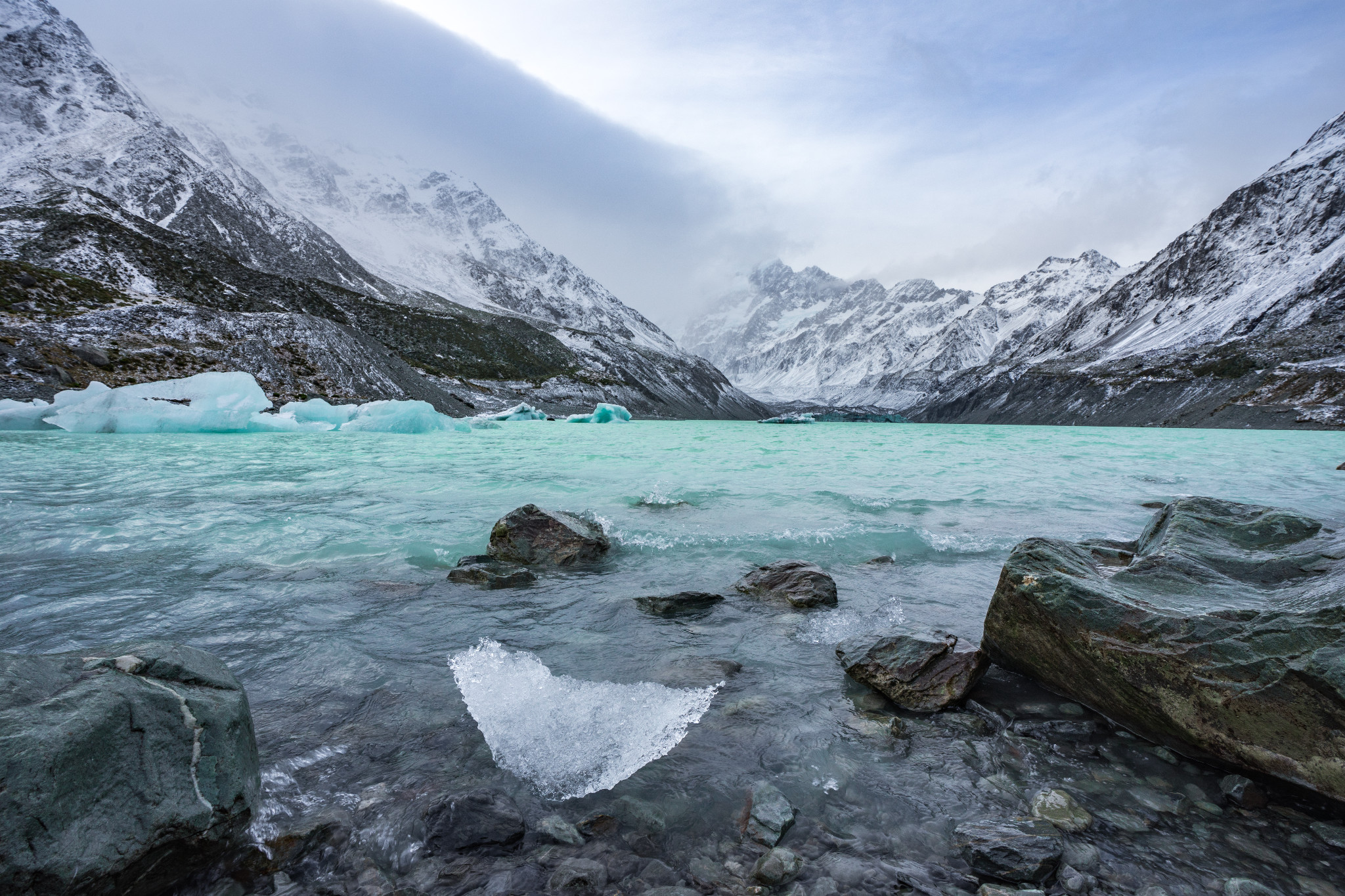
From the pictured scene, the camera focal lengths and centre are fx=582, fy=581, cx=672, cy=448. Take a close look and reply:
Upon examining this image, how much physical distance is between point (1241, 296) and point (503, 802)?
209365 millimetres

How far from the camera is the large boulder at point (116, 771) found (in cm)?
256

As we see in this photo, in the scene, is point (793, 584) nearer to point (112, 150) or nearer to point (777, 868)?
point (777, 868)

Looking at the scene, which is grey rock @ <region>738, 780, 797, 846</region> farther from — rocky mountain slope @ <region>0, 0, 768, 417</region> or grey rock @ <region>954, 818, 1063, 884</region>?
rocky mountain slope @ <region>0, 0, 768, 417</region>

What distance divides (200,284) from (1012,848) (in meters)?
101

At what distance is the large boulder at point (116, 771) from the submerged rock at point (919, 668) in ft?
15.9

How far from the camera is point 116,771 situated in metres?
2.93

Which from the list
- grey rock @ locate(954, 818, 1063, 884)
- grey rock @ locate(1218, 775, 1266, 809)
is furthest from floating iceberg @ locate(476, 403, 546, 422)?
grey rock @ locate(1218, 775, 1266, 809)

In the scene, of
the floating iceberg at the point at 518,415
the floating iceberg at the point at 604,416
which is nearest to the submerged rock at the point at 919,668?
the floating iceberg at the point at 518,415

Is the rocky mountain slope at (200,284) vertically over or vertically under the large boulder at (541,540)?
over

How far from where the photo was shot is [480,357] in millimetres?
126000

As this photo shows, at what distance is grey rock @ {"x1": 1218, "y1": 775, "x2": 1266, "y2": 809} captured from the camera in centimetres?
374

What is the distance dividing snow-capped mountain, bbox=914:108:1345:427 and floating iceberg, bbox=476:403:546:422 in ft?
398

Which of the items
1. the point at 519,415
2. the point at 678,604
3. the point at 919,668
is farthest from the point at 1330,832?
the point at 519,415

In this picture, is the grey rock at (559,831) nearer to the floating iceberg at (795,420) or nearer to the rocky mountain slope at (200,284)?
the rocky mountain slope at (200,284)
